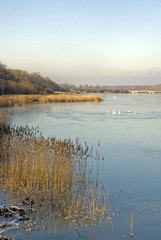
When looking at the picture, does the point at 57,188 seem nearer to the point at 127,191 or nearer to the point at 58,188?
the point at 58,188

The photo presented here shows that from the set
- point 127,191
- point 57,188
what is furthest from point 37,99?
point 57,188

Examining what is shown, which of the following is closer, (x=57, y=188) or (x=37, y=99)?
(x=57, y=188)

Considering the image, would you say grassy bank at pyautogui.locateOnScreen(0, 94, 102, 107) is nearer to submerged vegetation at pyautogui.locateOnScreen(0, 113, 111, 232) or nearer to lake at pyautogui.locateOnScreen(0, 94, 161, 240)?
lake at pyautogui.locateOnScreen(0, 94, 161, 240)

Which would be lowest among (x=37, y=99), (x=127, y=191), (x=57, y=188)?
(x=127, y=191)

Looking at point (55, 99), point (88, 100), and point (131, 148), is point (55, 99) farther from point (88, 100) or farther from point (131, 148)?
point (131, 148)

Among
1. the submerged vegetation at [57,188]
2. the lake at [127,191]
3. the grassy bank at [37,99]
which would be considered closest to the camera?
the lake at [127,191]

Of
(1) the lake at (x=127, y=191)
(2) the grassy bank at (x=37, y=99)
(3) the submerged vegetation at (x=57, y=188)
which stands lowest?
(1) the lake at (x=127, y=191)

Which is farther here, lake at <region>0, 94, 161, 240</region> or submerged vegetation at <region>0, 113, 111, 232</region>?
submerged vegetation at <region>0, 113, 111, 232</region>

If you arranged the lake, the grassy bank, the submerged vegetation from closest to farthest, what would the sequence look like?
the lake
the submerged vegetation
the grassy bank

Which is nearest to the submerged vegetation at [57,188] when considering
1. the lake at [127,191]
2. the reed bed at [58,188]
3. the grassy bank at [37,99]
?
the reed bed at [58,188]

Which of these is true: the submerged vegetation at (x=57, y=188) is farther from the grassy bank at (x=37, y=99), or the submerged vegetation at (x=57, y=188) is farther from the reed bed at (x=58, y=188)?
the grassy bank at (x=37, y=99)

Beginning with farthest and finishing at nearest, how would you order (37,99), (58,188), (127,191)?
1. (37,99)
2. (127,191)
3. (58,188)

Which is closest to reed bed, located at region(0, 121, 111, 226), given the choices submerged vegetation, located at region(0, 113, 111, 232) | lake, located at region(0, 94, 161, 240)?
submerged vegetation, located at region(0, 113, 111, 232)

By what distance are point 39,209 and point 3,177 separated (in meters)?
1.48
